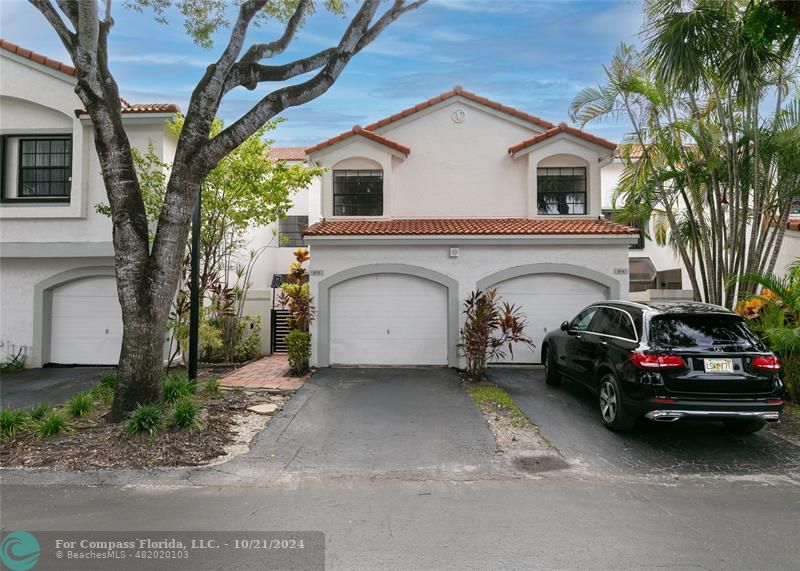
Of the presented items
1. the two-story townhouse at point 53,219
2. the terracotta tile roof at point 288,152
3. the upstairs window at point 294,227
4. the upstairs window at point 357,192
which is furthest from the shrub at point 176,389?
the terracotta tile roof at point 288,152

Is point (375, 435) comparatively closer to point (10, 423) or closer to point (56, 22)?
point (10, 423)

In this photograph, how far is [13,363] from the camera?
38.8 ft

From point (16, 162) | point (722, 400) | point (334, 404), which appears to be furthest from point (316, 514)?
point (16, 162)

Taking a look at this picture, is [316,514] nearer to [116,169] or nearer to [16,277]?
[116,169]

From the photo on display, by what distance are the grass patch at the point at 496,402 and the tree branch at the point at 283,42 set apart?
6707 millimetres

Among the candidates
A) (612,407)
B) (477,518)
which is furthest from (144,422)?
(612,407)

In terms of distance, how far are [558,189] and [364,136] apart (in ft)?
17.5

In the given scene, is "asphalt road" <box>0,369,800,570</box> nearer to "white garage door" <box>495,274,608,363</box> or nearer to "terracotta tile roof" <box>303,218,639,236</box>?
"white garage door" <box>495,274,608,363</box>

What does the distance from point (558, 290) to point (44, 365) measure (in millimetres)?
12320

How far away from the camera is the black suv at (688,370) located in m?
6.01

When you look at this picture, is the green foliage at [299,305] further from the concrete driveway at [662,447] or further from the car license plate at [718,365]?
the car license plate at [718,365]

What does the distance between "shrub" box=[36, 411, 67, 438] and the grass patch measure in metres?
5.90

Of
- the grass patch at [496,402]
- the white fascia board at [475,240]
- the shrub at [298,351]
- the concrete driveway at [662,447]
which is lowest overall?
the concrete driveway at [662,447]

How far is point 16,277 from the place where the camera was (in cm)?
1210
